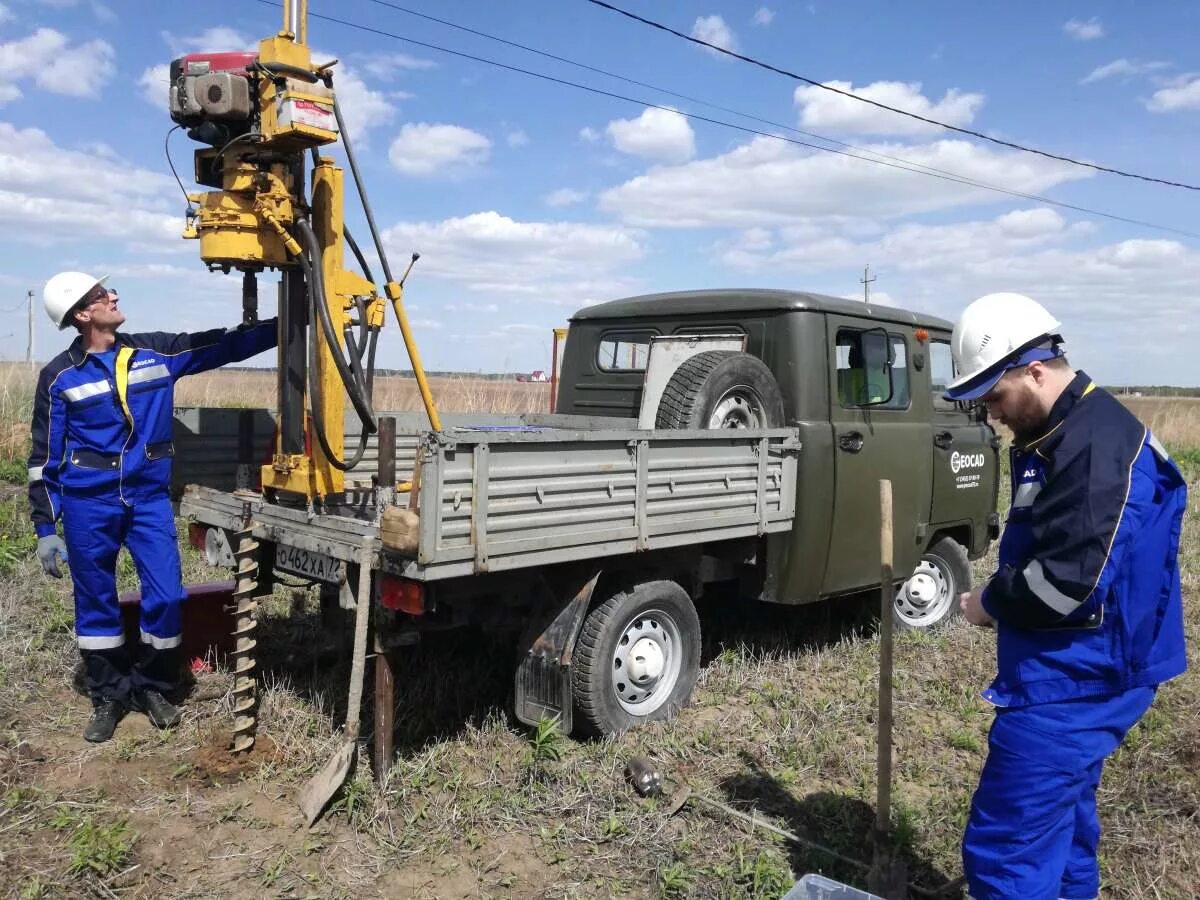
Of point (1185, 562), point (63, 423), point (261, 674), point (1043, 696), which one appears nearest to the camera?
point (1043, 696)

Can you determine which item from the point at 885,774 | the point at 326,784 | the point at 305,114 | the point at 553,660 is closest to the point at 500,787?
the point at 553,660

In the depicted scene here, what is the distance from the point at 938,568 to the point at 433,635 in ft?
11.0

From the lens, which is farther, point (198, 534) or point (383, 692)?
point (198, 534)

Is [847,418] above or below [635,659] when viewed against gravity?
above

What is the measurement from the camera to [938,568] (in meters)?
6.25

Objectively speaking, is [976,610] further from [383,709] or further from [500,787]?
[383,709]

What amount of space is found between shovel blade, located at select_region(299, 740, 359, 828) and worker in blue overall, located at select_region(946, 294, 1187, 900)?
224cm

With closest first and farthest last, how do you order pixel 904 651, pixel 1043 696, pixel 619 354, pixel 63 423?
pixel 1043 696, pixel 63 423, pixel 904 651, pixel 619 354

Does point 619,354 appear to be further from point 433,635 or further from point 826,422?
point 433,635

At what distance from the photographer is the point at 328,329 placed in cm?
393

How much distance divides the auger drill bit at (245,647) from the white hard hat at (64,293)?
4.13 feet

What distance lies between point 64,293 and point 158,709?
193 cm

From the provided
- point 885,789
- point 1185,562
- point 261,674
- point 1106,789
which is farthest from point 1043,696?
point 1185,562

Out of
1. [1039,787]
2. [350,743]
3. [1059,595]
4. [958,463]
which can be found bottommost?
[350,743]
